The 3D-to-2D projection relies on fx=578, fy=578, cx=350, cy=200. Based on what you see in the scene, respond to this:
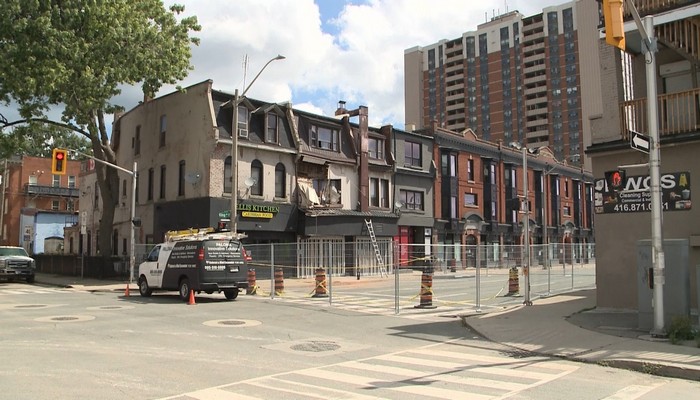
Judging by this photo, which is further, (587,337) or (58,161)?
(58,161)

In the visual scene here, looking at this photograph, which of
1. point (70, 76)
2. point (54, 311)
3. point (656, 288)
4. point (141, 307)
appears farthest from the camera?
point (70, 76)

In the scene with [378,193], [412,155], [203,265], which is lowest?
[203,265]

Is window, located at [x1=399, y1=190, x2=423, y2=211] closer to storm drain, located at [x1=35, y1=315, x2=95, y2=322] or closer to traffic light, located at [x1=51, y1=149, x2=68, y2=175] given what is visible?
traffic light, located at [x1=51, y1=149, x2=68, y2=175]

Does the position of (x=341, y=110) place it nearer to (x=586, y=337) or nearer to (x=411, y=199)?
(x=411, y=199)

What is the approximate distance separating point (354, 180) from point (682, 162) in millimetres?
24729

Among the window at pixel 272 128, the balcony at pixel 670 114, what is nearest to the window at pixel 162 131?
the window at pixel 272 128

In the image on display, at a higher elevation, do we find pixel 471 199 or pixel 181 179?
pixel 471 199

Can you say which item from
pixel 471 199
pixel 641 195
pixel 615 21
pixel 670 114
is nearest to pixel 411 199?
pixel 471 199

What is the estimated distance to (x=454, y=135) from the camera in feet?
156

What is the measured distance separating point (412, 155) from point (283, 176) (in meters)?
12.6

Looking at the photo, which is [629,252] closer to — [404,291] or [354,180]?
[404,291]

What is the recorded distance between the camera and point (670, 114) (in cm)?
1432

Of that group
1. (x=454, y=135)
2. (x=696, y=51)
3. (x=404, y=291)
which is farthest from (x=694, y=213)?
(x=454, y=135)

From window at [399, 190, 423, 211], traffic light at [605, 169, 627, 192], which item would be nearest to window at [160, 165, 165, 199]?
window at [399, 190, 423, 211]
